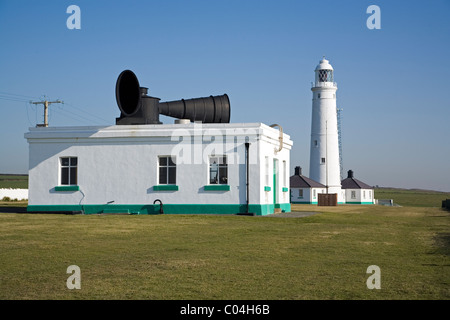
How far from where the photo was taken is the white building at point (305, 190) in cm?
5271

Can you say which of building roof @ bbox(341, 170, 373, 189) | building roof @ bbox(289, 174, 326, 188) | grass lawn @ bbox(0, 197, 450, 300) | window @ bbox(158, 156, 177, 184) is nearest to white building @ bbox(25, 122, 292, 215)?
window @ bbox(158, 156, 177, 184)

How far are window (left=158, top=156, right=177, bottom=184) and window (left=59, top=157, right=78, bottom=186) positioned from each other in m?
3.94

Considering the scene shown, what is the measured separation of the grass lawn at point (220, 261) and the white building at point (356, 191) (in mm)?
42604

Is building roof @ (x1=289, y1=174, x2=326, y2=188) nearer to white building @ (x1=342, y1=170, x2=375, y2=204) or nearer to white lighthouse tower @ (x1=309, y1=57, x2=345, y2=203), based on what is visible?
white lighthouse tower @ (x1=309, y1=57, x2=345, y2=203)

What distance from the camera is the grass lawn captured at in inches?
299

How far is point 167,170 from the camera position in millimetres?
24422

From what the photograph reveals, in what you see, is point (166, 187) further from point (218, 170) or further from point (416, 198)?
point (416, 198)

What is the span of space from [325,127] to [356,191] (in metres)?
12.5

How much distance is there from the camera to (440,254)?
38.2 feet

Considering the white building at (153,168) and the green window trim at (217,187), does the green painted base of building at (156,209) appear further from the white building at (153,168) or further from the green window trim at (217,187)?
the green window trim at (217,187)

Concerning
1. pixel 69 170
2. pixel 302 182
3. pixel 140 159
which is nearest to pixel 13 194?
pixel 302 182

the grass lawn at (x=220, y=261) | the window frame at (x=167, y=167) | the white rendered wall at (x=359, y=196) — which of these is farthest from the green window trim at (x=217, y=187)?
the white rendered wall at (x=359, y=196)

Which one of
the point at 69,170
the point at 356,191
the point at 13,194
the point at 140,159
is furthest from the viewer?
the point at 356,191

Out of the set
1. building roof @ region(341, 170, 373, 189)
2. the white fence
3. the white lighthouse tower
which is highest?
the white lighthouse tower
